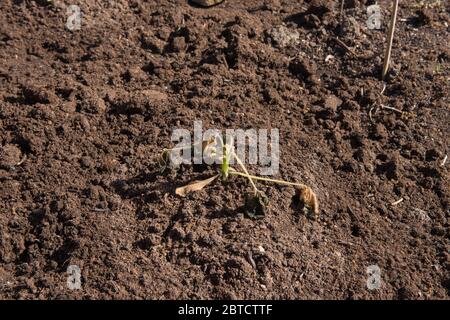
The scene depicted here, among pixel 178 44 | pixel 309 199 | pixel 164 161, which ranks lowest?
pixel 309 199

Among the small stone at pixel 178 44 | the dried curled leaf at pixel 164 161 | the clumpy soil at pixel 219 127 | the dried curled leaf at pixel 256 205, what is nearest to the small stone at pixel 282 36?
the clumpy soil at pixel 219 127

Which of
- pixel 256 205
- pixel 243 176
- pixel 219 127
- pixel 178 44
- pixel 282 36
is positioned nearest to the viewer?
pixel 256 205

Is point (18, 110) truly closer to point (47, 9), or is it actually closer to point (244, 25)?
point (47, 9)

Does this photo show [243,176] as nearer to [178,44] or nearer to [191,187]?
[191,187]

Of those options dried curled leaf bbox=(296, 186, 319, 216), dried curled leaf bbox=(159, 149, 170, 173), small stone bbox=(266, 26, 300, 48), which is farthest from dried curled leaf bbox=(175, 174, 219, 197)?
small stone bbox=(266, 26, 300, 48)

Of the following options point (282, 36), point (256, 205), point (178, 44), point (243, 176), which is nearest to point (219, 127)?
point (243, 176)

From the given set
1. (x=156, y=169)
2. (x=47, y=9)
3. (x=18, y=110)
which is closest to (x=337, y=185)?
(x=156, y=169)
